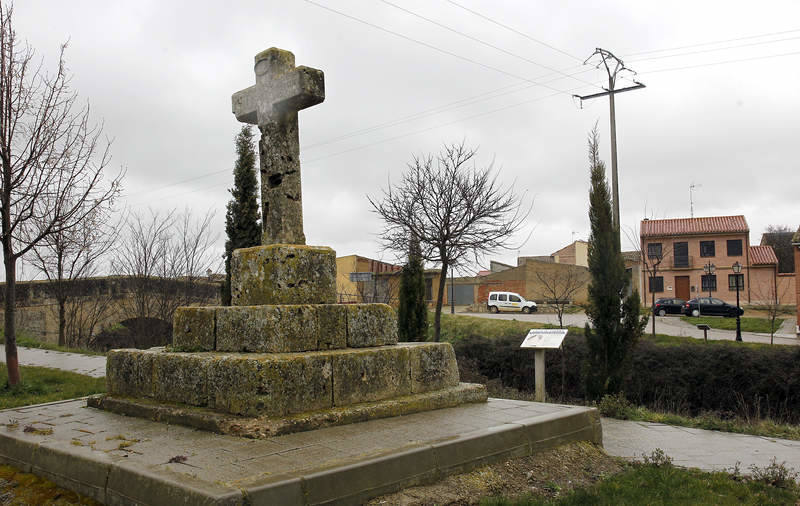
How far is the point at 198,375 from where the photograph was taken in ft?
16.5

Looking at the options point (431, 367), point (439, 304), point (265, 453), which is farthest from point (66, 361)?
point (265, 453)

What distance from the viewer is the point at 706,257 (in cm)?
4562

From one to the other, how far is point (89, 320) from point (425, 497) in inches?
879

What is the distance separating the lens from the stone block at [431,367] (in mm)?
5793

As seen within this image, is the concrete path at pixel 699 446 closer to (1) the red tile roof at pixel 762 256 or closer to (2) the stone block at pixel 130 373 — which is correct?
(2) the stone block at pixel 130 373

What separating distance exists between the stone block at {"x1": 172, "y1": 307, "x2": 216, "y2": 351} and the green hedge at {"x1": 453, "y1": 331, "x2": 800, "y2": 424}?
904 centimetres

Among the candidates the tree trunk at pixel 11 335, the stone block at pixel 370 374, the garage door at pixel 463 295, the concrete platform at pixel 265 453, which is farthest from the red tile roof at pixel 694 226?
the concrete platform at pixel 265 453

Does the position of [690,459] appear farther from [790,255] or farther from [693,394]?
[790,255]

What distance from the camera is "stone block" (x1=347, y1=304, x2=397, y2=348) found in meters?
5.67

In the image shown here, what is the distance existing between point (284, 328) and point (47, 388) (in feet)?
25.4

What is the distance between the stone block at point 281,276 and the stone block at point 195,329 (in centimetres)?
32

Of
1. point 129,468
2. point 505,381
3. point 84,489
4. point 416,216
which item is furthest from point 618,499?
Answer: point 416,216

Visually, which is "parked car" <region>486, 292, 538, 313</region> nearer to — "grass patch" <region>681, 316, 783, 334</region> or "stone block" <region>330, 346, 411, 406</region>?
"grass patch" <region>681, 316, 783, 334</region>

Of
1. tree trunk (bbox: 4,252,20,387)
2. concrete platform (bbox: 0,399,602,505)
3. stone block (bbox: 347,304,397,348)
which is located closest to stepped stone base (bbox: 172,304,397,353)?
stone block (bbox: 347,304,397,348)
